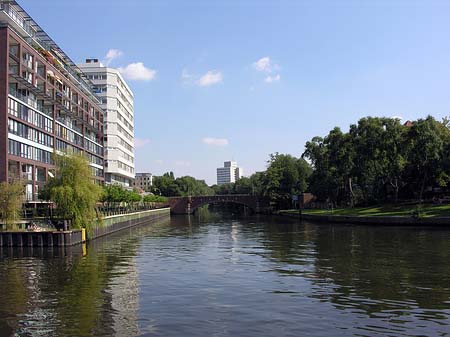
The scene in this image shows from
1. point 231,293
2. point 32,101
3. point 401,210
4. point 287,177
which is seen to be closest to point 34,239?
point 231,293

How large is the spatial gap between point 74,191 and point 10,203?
22.2ft

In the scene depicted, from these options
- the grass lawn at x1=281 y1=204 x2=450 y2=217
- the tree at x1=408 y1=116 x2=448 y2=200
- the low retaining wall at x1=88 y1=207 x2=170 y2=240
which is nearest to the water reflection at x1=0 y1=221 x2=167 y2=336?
the low retaining wall at x1=88 y1=207 x2=170 y2=240

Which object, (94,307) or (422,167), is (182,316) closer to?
(94,307)

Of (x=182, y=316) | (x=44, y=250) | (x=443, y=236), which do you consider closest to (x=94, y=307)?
(x=182, y=316)

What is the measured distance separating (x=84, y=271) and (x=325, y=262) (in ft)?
56.0

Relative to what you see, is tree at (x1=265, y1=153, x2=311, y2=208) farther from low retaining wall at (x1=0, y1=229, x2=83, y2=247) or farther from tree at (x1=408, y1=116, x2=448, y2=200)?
low retaining wall at (x1=0, y1=229, x2=83, y2=247)

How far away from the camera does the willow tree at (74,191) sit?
186ft

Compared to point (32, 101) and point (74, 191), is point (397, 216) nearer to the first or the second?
point (74, 191)

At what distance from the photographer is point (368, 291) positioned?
82.8 feet

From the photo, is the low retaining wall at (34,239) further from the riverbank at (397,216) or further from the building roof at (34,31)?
the riverbank at (397,216)

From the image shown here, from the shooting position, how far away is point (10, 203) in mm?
53750

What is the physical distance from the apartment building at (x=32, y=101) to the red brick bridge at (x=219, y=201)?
240 feet

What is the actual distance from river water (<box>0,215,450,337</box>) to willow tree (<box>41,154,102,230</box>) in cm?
1163

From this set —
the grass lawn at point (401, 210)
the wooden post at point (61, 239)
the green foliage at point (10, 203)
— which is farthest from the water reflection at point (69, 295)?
the grass lawn at point (401, 210)
